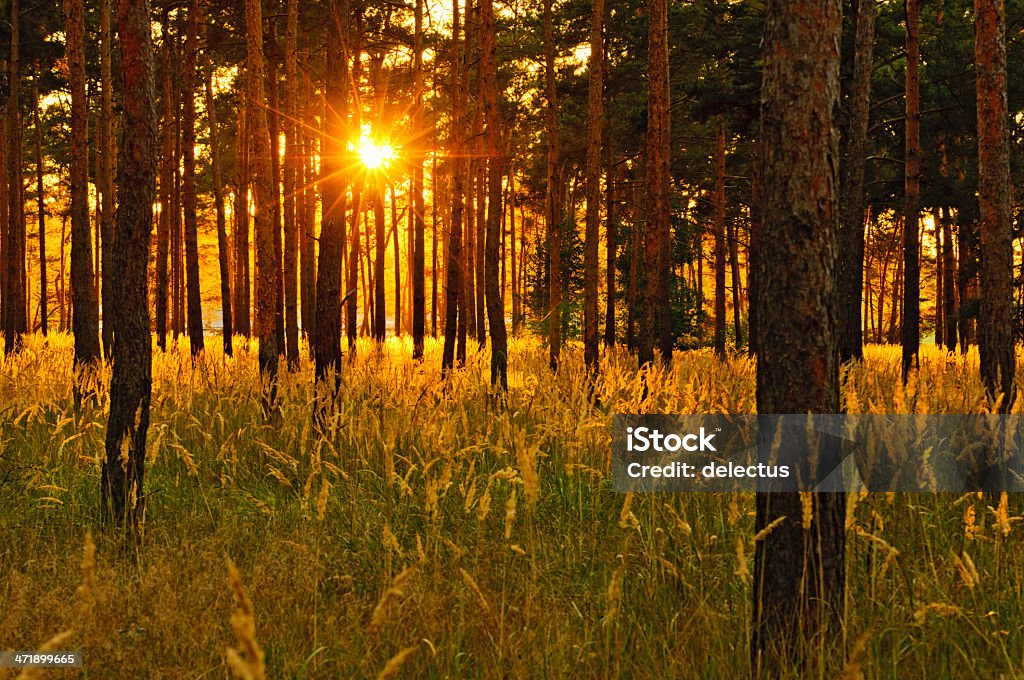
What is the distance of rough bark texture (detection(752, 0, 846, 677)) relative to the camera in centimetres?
260

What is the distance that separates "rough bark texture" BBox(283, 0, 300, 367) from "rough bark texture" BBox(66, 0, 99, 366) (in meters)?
2.88

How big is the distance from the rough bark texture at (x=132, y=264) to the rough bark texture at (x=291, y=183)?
248 centimetres

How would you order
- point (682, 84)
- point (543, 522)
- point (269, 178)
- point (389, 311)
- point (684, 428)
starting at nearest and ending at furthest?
point (543, 522) < point (684, 428) < point (269, 178) < point (682, 84) < point (389, 311)

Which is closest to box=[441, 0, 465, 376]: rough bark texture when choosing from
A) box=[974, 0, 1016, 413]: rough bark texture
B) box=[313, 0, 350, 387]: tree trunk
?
box=[313, 0, 350, 387]: tree trunk

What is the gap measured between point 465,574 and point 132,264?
3.42 m

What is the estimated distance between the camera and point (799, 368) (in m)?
2.65

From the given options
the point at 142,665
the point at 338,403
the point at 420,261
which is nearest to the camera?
the point at 142,665

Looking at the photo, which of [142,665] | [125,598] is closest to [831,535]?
[142,665]

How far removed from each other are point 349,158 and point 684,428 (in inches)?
180

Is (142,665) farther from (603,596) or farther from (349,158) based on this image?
(349,158)

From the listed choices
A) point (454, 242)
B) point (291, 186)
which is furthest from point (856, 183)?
point (291, 186)

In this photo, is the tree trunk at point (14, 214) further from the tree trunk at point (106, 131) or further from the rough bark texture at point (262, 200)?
the rough bark texture at point (262, 200)

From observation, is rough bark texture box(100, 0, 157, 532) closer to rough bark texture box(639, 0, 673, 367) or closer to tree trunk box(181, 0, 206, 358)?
rough bark texture box(639, 0, 673, 367)

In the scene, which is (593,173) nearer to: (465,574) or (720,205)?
(720,205)
